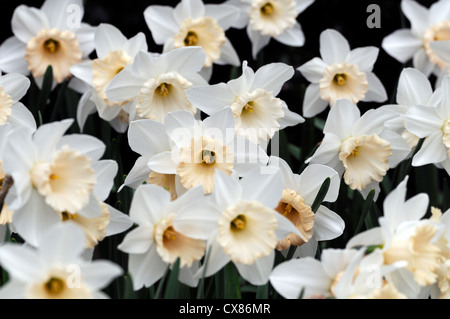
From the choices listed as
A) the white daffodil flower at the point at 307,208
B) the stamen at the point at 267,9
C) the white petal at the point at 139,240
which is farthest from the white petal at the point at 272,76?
the stamen at the point at 267,9

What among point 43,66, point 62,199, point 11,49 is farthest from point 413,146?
point 11,49

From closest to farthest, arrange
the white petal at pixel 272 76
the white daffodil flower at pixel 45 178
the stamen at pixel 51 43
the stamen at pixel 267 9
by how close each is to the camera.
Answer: the white daffodil flower at pixel 45 178 → the white petal at pixel 272 76 → the stamen at pixel 51 43 → the stamen at pixel 267 9

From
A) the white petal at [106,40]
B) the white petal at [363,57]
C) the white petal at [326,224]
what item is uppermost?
the white petal at [106,40]

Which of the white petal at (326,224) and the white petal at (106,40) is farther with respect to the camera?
the white petal at (106,40)

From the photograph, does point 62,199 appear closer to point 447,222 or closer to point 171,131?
point 171,131

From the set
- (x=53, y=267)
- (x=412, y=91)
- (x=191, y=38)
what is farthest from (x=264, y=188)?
(x=191, y=38)

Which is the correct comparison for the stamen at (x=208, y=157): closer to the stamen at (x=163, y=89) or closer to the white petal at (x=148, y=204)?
the white petal at (x=148, y=204)

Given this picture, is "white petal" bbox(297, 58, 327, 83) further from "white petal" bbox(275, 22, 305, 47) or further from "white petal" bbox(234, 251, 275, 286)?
"white petal" bbox(234, 251, 275, 286)
